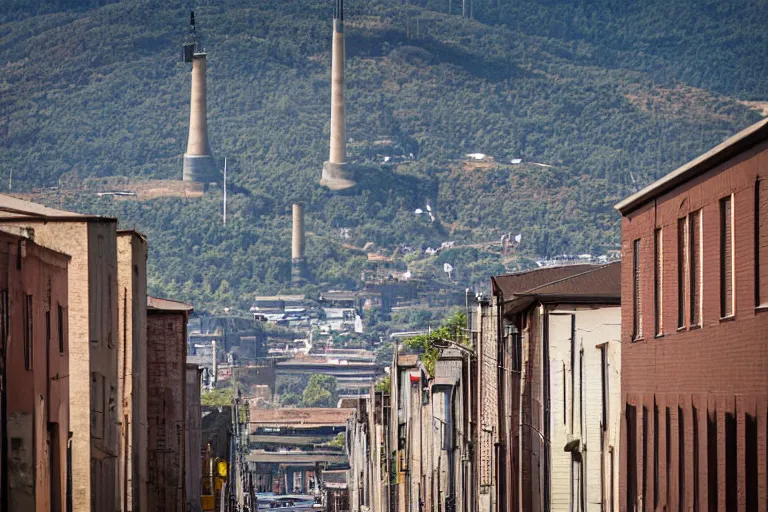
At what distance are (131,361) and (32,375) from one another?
13936 millimetres

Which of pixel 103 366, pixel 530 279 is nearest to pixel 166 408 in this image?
pixel 530 279

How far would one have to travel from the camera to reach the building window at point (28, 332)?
89.8 feet

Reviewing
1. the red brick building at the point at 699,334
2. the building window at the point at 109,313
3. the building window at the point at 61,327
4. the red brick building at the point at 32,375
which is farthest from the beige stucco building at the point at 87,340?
the red brick building at the point at 699,334

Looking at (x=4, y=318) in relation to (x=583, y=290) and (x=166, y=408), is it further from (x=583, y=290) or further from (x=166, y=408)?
(x=166, y=408)

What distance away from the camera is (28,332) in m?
27.6

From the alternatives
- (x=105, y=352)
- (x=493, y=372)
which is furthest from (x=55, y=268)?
(x=493, y=372)

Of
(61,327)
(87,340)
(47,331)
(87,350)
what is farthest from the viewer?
(87,340)

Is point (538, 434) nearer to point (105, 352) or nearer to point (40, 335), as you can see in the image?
point (105, 352)

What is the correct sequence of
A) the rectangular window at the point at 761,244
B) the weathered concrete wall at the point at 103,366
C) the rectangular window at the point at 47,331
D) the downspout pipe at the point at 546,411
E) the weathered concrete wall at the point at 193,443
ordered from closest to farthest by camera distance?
the rectangular window at the point at 761,244 → the rectangular window at the point at 47,331 → the weathered concrete wall at the point at 103,366 → the downspout pipe at the point at 546,411 → the weathered concrete wall at the point at 193,443

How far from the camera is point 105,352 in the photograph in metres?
37.9

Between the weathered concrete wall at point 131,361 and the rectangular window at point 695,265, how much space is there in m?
18.9

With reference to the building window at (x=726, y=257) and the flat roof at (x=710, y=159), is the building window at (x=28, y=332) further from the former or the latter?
the building window at (x=726, y=257)

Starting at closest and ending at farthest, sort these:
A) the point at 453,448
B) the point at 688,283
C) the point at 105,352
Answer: the point at 688,283 < the point at 105,352 < the point at 453,448

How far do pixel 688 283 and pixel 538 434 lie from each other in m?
16.6
